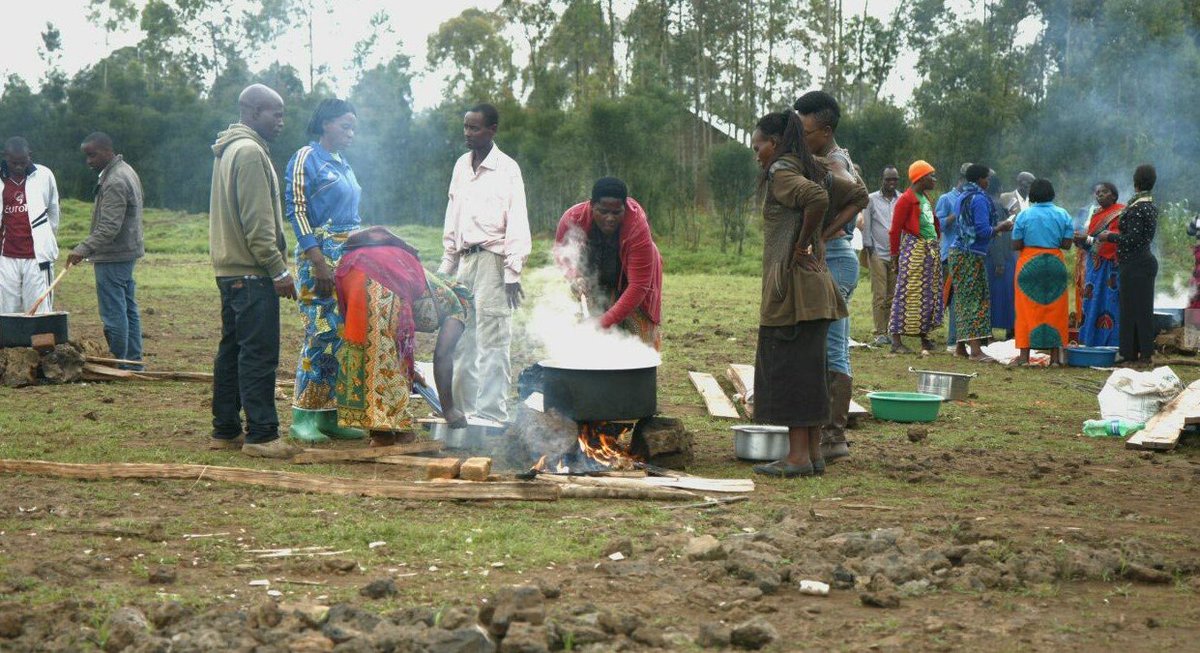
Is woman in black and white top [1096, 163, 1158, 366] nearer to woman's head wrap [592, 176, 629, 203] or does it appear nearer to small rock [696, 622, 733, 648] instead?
woman's head wrap [592, 176, 629, 203]

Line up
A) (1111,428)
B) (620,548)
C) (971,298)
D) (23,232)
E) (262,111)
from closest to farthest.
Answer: (620,548), (262,111), (1111,428), (23,232), (971,298)

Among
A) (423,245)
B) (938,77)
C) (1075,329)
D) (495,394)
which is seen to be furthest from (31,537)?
(938,77)

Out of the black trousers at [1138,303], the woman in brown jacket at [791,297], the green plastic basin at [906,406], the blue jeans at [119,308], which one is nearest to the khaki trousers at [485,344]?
the woman in brown jacket at [791,297]

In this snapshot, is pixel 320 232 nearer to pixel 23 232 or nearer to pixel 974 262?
pixel 23 232

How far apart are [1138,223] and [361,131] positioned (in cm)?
3097

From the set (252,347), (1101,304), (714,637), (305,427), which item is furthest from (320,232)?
(1101,304)

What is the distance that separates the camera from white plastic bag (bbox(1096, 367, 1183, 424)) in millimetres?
7867

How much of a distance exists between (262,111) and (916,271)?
7.88 metres

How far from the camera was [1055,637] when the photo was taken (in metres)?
3.63

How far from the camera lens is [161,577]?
4098 mm

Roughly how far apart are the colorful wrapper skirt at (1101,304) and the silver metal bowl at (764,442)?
678 centimetres

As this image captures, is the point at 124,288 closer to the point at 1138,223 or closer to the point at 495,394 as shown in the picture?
the point at 495,394

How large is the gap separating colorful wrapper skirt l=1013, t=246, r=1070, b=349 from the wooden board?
3.60 meters

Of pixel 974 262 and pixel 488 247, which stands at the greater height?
pixel 488 247
